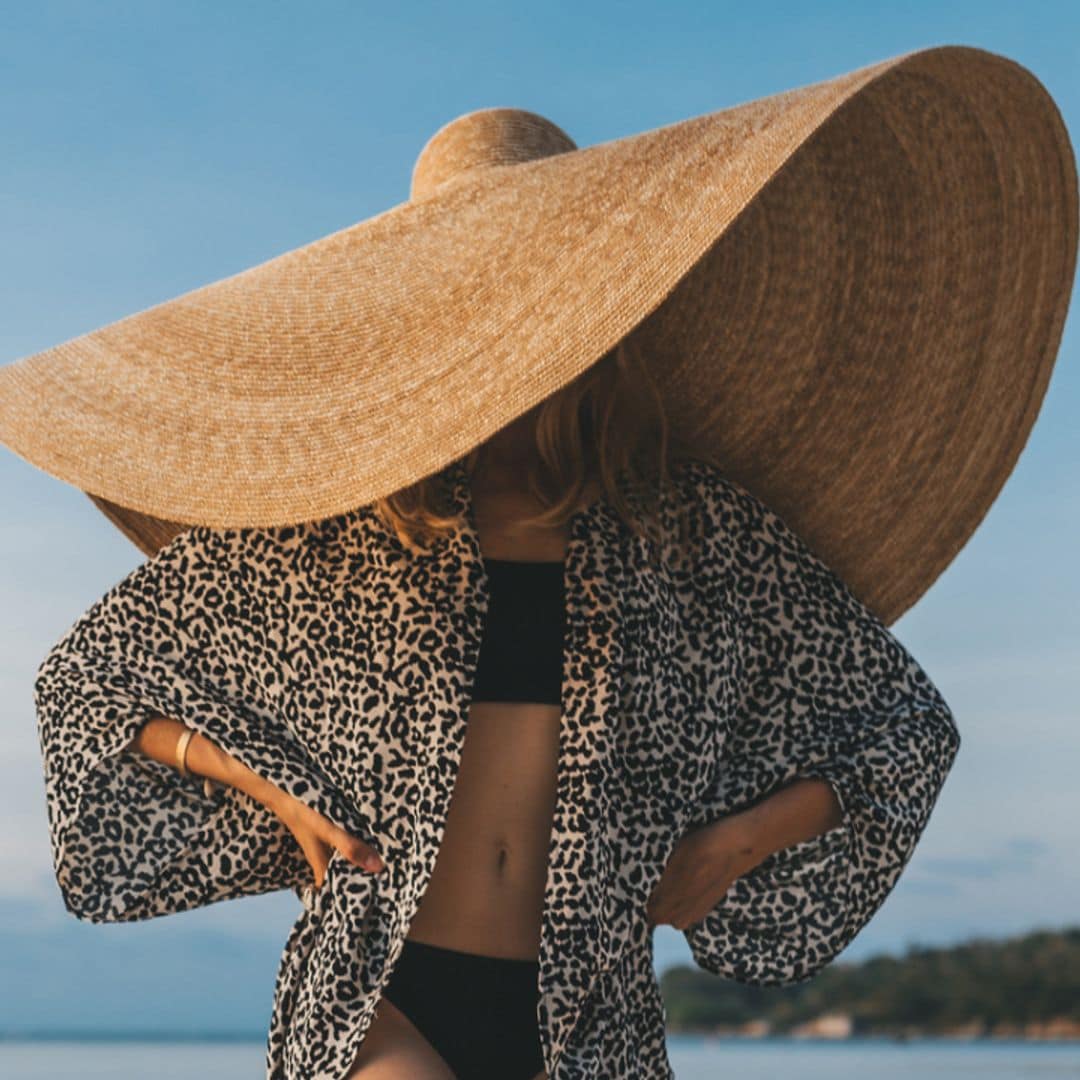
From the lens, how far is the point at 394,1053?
1809 millimetres

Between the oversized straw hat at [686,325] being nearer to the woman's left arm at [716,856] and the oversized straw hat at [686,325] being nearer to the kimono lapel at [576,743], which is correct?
the kimono lapel at [576,743]

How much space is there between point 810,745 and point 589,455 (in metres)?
0.56

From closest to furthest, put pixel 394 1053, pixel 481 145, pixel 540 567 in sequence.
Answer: pixel 394 1053
pixel 540 567
pixel 481 145

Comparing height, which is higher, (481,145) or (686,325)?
(481,145)

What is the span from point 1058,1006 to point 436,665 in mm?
31807

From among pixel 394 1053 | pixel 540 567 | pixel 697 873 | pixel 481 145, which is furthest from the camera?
pixel 481 145

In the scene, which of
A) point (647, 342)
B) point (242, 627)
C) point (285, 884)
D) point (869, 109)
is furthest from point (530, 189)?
point (285, 884)

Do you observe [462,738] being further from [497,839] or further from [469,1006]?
[469,1006]

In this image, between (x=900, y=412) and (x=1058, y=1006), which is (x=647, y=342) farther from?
(x=1058, y=1006)

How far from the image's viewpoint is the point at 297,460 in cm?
178

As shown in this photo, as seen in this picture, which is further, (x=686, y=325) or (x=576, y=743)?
(x=686, y=325)

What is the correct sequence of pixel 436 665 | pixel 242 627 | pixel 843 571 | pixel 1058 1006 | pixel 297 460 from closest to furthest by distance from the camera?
pixel 297 460, pixel 436 665, pixel 242 627, pixel 843 571, pixel 1058 1006

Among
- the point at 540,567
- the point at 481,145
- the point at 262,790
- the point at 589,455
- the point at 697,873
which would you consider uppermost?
the point at 481,145

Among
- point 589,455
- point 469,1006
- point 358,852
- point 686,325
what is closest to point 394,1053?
point 469,1006
